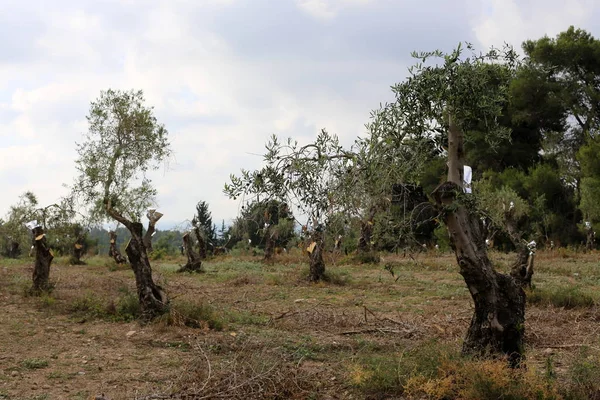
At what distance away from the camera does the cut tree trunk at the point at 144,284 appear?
11.4 metres

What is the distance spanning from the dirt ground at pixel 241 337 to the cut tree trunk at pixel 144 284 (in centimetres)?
43

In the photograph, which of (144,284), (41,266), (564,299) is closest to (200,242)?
(41,266)

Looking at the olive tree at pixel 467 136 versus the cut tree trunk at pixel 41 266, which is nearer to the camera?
the olive tree at pixel 467 136

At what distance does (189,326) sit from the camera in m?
10.6

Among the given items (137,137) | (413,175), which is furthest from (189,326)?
(137,137)

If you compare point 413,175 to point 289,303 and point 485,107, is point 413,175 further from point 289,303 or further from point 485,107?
point 289,303

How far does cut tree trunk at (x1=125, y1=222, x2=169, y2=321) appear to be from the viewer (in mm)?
11398

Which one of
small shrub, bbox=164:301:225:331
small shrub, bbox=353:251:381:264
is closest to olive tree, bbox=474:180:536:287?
small shrub, bbox=164:301:225:331

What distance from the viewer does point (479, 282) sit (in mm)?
7055

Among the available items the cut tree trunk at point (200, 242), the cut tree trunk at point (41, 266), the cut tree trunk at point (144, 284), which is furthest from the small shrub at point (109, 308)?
the cut tree trunk at point (200, 242)

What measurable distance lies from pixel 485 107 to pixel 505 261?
1766 cm

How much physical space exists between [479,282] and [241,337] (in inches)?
156

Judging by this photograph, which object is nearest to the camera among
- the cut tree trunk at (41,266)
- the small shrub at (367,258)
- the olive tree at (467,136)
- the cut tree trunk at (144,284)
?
the olive tree at (467,136)

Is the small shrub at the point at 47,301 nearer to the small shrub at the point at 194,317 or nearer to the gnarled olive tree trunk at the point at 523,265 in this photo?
the small shrub at the point at 194,317
